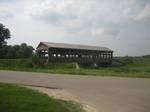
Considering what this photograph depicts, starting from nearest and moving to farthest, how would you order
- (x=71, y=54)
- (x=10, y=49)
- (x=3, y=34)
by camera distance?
1. (x=71, y=54)
2. (x=10, y=49)
3. (x=3, y=34)

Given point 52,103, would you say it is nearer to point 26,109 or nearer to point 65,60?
point 26,109

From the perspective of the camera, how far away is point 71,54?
44.6 meters

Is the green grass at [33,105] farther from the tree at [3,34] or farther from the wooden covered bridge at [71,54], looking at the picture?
the tree at [3,34]

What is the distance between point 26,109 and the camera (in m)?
7.96

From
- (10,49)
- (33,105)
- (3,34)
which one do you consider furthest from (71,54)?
(33,105)

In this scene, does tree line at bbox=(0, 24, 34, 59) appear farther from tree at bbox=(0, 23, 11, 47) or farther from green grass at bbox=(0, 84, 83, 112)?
green grass at bbox=(0, 84, 83, 112)

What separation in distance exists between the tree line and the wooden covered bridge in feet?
43.5

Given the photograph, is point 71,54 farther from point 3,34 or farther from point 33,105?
point 33,105

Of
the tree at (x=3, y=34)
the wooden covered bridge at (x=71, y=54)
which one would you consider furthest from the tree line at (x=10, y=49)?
the wooden covered bridge at (x=71, y=54)

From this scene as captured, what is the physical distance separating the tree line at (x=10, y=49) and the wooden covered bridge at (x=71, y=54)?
43.5 feet

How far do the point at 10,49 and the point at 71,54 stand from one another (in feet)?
61.5

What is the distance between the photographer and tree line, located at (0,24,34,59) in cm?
5520

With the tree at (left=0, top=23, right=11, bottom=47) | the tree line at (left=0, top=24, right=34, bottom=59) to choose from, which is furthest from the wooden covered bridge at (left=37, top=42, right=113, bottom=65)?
the tree at (left=0, top=23, right=11, bottom=47)

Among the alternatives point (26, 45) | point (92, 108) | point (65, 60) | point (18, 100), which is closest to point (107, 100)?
point (92, 108)
